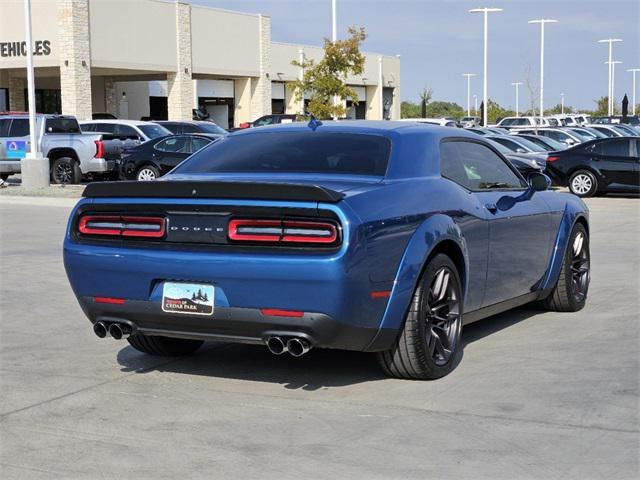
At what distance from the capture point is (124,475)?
459 cm

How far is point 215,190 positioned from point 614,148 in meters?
20.3

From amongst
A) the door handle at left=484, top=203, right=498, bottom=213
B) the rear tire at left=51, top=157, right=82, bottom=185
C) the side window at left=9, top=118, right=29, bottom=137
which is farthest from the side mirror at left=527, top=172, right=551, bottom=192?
the side window at left=9, top=118, right=29, bottom=137

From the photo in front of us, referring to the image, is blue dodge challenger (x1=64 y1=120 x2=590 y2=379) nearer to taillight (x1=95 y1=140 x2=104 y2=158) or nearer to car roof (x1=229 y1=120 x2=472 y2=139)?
car roof (x1=229 y1=120 x2=472 y2=139)

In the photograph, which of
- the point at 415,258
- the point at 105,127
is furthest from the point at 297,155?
the point at 105,127

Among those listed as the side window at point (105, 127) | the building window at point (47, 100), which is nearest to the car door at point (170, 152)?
the side window at point (105, 127)

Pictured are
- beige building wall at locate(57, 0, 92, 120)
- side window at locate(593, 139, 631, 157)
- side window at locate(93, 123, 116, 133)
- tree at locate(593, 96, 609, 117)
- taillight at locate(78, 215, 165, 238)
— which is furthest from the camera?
tree at locate(593, 96, 609, 117)

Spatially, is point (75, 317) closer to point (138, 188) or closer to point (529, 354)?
point (138, 188)

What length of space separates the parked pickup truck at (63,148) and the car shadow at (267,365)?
19112 mm

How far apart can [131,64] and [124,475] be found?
42.0 metres

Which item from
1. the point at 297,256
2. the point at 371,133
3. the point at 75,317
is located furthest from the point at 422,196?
the point at 75,317

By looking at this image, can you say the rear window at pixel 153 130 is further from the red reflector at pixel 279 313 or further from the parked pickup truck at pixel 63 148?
the red reflector at pixel 279 313

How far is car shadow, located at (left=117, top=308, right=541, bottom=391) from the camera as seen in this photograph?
6.39 m

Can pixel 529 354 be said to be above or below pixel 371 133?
below

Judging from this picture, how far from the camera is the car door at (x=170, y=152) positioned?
24516mm
